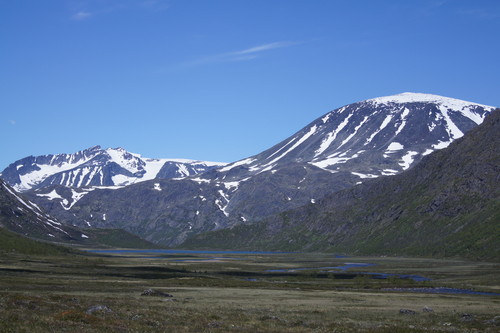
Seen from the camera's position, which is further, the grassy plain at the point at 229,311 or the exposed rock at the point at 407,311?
the exposed rock at the point at 407,311

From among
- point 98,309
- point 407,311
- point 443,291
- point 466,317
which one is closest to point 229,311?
point 98,309

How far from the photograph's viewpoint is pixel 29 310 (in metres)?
50.6

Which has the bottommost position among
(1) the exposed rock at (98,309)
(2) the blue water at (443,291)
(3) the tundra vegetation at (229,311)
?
(2) the blue water at (443,291)

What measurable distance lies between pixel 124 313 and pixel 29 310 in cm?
771

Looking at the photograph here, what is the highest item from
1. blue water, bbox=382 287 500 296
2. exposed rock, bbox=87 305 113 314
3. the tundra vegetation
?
exposed rock, bbox=87 305 113 314

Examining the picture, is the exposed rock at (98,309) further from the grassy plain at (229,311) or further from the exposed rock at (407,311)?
the exposed rock at (407,311)

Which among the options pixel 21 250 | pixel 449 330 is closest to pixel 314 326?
pixel 449 330

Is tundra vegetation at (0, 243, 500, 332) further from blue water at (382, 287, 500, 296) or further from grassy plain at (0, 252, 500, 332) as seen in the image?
blue water at (382, 287, 500, 296)

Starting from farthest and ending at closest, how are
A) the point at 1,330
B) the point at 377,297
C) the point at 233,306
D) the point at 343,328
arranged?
the point at 377,297, the point at 233,306, the point at 343,328, the point at 1,330

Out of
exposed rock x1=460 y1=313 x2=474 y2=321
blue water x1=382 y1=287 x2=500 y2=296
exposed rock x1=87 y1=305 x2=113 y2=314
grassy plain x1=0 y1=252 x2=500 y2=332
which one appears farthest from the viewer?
blue water x1=382 y1=287 x2=500 y2=296

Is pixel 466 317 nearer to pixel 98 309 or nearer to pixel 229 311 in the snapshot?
pixel 229 311

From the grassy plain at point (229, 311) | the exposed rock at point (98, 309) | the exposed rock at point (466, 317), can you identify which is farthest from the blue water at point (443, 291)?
the exposed rock at point (98, 309)

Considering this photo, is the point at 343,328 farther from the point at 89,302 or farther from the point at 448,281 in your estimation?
→ the point at 448,281

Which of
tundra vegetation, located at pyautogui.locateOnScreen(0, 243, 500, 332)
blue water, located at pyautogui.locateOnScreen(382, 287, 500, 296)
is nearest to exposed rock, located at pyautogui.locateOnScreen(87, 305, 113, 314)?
tundra vegetation, located at pyautogui.locateOnScreen(0, 243, 500, 332)
